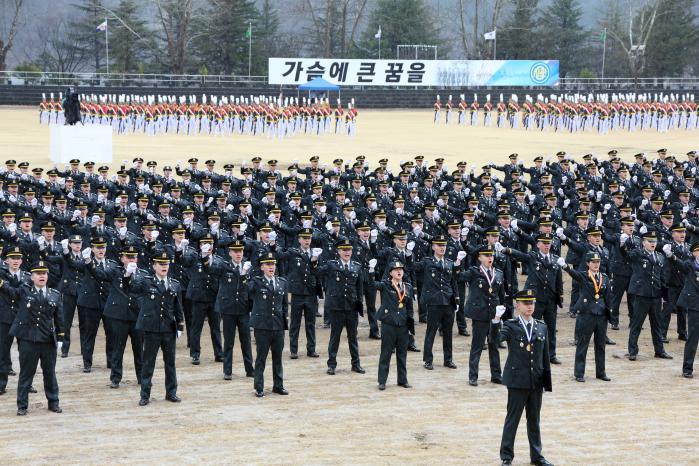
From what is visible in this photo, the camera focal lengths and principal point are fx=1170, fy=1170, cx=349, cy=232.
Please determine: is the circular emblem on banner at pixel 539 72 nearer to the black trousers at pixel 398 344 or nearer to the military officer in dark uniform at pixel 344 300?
the military officer in dark uniform at pixel 344 300

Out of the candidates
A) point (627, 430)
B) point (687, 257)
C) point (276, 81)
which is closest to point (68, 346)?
point (627, 430)

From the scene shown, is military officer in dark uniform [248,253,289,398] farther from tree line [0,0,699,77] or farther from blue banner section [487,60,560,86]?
tree line [0,0,699,77]

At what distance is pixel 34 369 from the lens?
1107 centimetres

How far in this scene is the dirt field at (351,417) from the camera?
9.72 m

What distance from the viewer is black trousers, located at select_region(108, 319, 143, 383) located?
11953mm

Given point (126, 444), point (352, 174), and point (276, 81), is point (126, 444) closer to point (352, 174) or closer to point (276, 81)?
point (352, 174)

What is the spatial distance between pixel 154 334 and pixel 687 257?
21.3 ft

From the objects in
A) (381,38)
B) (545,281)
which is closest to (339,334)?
(545,281)

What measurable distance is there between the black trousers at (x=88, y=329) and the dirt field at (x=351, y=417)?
0.21 meters

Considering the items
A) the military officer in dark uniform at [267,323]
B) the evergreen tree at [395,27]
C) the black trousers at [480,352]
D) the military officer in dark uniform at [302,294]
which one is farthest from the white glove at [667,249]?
the evergreen tree at [395,27]

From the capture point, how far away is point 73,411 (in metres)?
11.0

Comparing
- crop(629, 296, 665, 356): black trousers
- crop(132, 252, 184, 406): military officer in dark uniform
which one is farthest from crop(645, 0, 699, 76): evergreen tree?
crop(132, 252, 184, 406): military officer in dark uniform

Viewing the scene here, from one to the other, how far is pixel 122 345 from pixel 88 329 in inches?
38.7

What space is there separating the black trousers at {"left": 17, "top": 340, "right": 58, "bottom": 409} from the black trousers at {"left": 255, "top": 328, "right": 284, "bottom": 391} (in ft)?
6.38
